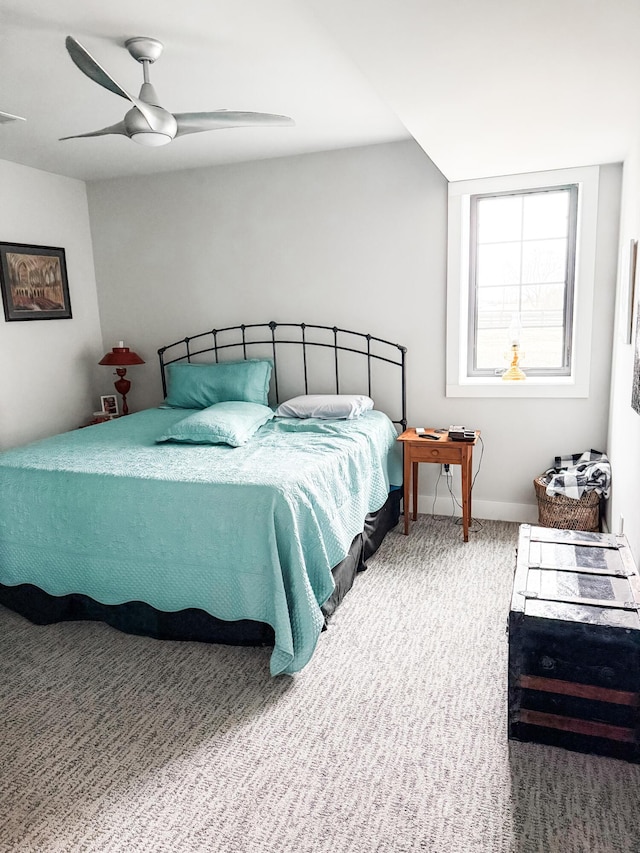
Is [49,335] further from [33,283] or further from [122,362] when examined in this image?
[122,362]

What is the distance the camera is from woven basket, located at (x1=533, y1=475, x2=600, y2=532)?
3.38 metres

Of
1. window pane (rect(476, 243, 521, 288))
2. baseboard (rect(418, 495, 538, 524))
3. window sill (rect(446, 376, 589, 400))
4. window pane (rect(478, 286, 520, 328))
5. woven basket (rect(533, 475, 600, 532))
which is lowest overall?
baseboard (rect(418, 495, 538, 524))

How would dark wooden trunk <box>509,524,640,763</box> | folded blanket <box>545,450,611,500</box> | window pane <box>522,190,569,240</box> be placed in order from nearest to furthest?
1. dark wooden trunk <box>509,524,640,763</box>
2. folded blanket <box>545,450,611,500</box>
3. window pane <box>522,190,569,240</box>

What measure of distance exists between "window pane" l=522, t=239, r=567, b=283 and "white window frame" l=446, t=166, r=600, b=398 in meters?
0.17

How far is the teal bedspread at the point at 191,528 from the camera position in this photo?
2.34m

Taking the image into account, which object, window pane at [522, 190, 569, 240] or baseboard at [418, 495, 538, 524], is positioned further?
baseboard at [418, 495, 538, 524]

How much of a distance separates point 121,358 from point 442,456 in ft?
8.10

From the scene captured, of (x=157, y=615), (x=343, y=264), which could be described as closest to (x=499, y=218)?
(x=343, y=264)

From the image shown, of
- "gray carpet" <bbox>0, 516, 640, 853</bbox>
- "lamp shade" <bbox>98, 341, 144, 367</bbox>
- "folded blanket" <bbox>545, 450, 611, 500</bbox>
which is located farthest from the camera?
"lamp shade" <bbox>98, 341, 144, 367</bbox>

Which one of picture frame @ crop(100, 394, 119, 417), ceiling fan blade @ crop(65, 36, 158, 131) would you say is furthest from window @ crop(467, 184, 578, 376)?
picture frame @ crop(100, 394, 119, 417)

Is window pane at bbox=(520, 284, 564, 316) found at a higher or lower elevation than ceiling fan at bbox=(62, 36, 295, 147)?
lower

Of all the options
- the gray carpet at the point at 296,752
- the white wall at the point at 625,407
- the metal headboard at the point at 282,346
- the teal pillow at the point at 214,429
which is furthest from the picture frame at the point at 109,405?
the white wall at the point at 625,407

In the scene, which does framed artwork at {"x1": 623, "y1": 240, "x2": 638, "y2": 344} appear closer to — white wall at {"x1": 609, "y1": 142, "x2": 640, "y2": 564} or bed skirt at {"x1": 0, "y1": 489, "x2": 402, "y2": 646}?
white wall at {"x1": 609, "y1": 142, "x2": 640, "y2": 564}

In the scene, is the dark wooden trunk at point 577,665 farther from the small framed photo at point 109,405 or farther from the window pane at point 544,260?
the small framed photo at point 109,405
